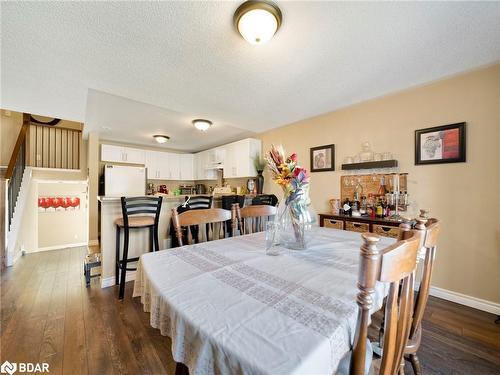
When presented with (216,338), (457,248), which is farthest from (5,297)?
(457,248)

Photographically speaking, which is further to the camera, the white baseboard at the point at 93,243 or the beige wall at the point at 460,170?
the white baseboard at the point at 93,243

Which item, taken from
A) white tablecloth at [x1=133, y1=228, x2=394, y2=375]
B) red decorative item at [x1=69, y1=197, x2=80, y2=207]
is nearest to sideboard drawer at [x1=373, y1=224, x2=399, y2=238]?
white tablecloth at [x1=133, y1=228, x2=394, y2=375]

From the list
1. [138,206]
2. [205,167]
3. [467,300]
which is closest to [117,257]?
[138,206]

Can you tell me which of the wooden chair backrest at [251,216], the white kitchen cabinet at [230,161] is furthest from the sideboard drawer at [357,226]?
the white kitchen cabinet at [230,161]

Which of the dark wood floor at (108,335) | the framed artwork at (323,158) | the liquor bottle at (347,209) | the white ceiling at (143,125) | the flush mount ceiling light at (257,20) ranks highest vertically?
the white ceiling at (143,125)

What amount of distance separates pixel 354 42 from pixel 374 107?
137cm

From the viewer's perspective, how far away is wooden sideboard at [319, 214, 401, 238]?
7.65 feet

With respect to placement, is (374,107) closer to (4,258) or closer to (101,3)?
(101,3)

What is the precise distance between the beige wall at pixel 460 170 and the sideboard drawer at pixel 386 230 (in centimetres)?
46

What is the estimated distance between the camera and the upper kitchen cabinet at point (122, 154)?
475 centimetres

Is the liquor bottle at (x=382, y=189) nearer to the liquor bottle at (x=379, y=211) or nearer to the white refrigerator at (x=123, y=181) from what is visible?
the liquor bottle at (x=379, y=211)

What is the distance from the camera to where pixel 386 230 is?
2367 millimetres

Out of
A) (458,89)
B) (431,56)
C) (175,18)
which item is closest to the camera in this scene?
(175,18)

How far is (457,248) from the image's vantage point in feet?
7.13
